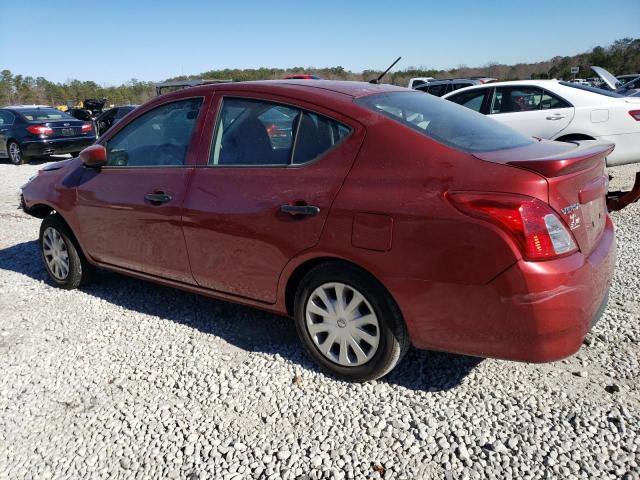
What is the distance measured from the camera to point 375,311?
281 centimetres

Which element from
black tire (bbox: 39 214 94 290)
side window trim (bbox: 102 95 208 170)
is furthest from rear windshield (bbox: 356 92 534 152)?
black tire (bbox: 39 214 94 290)

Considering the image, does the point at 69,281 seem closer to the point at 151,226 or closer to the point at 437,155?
the point at 151,226

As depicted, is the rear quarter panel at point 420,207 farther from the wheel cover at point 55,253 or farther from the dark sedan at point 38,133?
the dark sedan at point 38,133

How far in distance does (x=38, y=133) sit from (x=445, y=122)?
1370 centimetres

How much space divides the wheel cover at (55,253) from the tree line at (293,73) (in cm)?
3557

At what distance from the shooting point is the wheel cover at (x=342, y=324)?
9.43 feet

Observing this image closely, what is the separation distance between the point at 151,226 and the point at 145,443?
1.61 meters

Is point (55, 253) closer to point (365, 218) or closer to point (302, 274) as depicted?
point (302, 274)

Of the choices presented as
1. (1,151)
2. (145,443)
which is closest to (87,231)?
(145,443)

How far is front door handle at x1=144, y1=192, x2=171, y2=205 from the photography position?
3604 mm

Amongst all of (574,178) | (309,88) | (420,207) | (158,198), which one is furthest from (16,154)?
(574,178)

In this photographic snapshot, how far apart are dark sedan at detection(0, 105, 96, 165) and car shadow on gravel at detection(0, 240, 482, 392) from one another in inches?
380

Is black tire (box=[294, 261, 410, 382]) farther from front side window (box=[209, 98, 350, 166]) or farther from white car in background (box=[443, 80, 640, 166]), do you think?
white car in background (box=[443, 80, 640, 166])

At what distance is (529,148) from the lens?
9.64 feet
